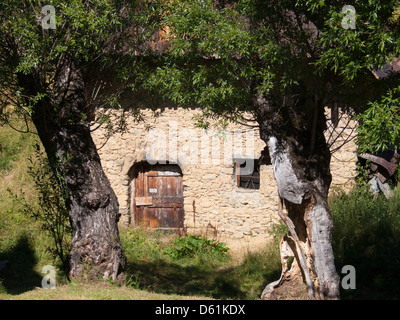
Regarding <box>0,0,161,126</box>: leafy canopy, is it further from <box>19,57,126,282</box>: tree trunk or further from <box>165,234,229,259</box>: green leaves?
<box>165,234,229,259</box>: green leaves

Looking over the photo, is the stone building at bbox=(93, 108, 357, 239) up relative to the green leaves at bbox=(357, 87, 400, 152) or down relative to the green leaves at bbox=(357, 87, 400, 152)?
up

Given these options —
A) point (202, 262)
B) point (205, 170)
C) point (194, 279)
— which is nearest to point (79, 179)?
point (194, 279)

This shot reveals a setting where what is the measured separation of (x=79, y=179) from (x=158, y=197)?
484cm

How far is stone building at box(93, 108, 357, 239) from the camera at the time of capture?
11664 mm

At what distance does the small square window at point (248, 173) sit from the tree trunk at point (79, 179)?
465 centimetres

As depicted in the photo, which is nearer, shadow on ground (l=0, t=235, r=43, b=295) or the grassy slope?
the grassy slope

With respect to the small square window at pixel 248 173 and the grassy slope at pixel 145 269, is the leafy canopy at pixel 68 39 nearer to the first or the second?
the grassy slope at pixel 145 269

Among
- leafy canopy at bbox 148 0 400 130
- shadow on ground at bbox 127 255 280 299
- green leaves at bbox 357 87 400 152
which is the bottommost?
shadow on ground at bbox 127 255 280 299

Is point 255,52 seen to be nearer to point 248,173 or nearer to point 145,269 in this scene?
point 248,173

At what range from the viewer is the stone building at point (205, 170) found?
11.7 meters

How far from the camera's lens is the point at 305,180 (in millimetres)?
7051

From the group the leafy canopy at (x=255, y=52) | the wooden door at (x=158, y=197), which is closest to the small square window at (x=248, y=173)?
the wooden door at (x=158, y=197)

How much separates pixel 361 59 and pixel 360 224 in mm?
5407

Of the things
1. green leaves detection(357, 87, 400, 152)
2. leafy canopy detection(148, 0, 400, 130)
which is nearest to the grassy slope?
leafy canopy detection(148, 0, 400, 130)
